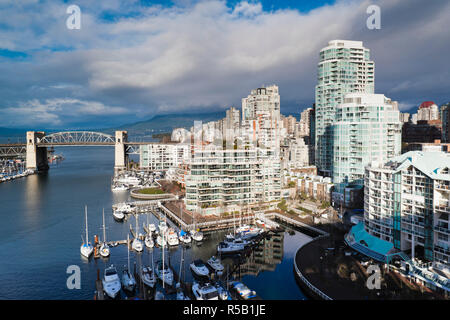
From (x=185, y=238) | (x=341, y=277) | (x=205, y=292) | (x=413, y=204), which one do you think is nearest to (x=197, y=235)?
(x=185, y=238)

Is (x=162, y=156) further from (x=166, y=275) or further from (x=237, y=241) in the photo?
(x=166, y=275)

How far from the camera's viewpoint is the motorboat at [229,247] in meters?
23.7

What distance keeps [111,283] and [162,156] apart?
169 ft

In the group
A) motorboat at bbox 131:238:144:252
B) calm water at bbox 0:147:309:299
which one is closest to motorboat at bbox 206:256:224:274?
calm water at bbox 0:147:309:299

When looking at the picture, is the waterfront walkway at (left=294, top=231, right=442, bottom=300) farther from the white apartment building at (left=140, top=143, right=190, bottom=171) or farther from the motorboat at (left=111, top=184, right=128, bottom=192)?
the white apartment building at (left=140, top=143, right=190, bottom=171)

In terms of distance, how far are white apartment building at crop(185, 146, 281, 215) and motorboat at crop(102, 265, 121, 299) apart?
43.5 ft

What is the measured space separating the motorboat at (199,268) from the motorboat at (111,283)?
4.51 metres

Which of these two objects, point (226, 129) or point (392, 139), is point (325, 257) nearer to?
point (392, 139)

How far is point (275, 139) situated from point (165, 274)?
5359cm

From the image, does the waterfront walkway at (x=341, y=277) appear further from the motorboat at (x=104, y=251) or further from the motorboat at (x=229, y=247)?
the motorboat at (x=104, y=251)

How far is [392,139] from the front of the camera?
3606 cm

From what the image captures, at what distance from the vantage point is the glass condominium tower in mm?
45656
